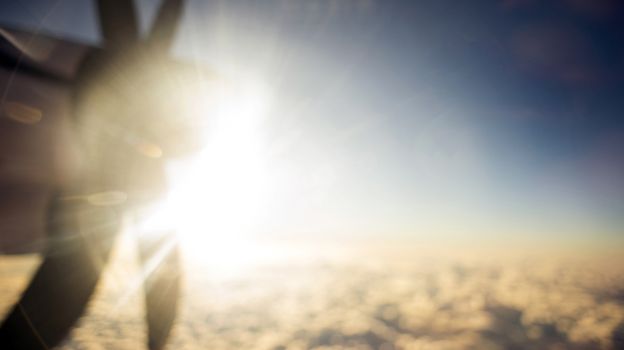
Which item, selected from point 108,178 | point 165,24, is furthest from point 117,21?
point 108,178

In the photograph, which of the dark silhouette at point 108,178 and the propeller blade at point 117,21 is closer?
the dark silhouette at point 108,178

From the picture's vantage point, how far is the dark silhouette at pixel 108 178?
5238mm

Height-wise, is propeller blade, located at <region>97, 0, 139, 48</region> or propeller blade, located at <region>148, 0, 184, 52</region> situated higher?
propeller blade, located at <region>148, 0, 184, 52</region>

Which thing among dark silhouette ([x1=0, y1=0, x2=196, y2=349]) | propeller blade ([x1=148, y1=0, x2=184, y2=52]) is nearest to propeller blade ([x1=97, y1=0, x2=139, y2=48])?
dark silhouette ([x1=0, y1=0, x2=196, y2=349])

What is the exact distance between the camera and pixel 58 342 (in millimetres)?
5293

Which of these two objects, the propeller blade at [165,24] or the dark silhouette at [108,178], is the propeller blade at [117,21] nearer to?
the dark silhouette at [108,178]

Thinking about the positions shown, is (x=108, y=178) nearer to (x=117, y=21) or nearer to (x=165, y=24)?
(x=117, y=21)

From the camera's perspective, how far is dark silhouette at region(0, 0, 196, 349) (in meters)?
5.24

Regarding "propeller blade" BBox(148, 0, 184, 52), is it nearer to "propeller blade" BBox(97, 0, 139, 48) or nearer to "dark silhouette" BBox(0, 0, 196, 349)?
"dark silhouette" BBox(0, 0, 196, 349)

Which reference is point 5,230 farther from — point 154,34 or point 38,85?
point 154,34

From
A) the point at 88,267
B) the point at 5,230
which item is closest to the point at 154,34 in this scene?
the point at 88,267

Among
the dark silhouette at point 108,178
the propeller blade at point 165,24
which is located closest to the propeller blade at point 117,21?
the dark silhouette at point 108,178

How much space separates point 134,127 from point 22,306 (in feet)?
13.9

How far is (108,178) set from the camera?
19.2ft
